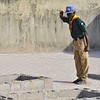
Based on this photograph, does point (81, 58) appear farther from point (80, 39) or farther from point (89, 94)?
point (89, 94)

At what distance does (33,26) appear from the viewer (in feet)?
58.3

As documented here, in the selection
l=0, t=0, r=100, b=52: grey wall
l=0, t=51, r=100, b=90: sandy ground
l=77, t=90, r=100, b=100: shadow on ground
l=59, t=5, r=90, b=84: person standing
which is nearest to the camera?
l=77, t=90, r=100, b=100: shadow on ground

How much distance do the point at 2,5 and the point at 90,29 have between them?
3.35 m

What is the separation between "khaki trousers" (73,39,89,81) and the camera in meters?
11.0

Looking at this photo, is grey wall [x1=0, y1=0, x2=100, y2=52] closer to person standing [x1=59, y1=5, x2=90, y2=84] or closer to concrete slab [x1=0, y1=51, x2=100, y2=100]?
concrete slab [x1=0, y1=51, x2=100, y2=100]

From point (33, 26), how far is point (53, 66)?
13.3 ft

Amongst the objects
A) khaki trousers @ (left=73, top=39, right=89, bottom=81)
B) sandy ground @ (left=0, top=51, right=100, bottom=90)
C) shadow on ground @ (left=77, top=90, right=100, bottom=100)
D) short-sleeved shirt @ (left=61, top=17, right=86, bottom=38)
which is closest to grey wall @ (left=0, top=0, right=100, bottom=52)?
sandy ground @ (left=0, top=51, right=100, bottom=90)

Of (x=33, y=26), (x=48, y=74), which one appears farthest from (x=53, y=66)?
(x=33, y=26)

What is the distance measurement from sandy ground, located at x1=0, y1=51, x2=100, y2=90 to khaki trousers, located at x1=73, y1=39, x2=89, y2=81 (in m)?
0.26

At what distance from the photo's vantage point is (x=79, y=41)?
10961mm

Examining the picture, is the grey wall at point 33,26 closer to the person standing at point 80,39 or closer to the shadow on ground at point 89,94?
the person standing at point 80,39

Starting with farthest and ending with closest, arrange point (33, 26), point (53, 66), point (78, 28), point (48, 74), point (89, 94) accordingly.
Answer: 1. point (33, 26)
2. point (53, 66)
3. point (48, 74)
4. point (78, 28)
5. point (89, 94)

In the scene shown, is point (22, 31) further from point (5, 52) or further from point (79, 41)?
point (79, 41)

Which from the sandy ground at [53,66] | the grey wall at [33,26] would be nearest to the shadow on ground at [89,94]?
the sandy ground at [53,66]
